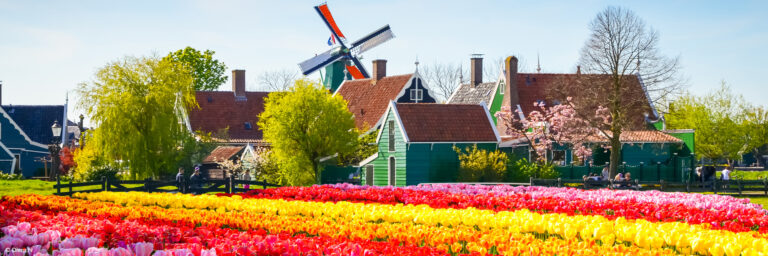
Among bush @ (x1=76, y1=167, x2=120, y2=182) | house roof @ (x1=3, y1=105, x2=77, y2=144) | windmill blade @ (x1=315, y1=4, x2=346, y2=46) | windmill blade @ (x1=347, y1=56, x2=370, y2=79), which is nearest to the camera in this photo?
bush @ (x1=76, y1=167, x2=120, y2=182)

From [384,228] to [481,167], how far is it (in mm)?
28148

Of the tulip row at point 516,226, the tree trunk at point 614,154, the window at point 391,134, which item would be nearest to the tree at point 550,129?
the tree trunk at point 614,154

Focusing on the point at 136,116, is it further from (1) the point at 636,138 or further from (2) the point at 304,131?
(1) the point at 636,138

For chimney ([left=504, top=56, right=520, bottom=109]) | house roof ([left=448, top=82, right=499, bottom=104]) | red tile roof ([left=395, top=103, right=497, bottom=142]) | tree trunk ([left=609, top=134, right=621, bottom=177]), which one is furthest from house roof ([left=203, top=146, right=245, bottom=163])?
tree trunk ([left=609, top=134, right=621, bottom=177])

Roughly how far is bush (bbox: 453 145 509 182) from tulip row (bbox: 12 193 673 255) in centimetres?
2064

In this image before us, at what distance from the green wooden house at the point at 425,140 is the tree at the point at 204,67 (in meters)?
35.1

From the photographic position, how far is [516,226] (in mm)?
13516

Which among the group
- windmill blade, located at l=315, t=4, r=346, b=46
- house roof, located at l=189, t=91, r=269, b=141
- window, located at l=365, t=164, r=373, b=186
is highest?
windmill blade, located at l=315, t=4, r=346, b=46

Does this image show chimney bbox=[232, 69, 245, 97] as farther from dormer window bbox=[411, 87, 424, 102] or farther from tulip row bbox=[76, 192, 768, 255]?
tulip row bbox=[76, 192, 768, 255]

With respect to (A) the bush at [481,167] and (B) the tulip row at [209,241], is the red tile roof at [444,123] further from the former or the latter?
(B) the tulip row at [209,241]

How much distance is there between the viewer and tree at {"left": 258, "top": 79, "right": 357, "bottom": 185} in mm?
42062

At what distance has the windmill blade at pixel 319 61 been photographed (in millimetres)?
69938

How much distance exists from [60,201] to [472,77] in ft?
139

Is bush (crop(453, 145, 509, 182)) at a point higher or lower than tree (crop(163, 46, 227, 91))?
lower
